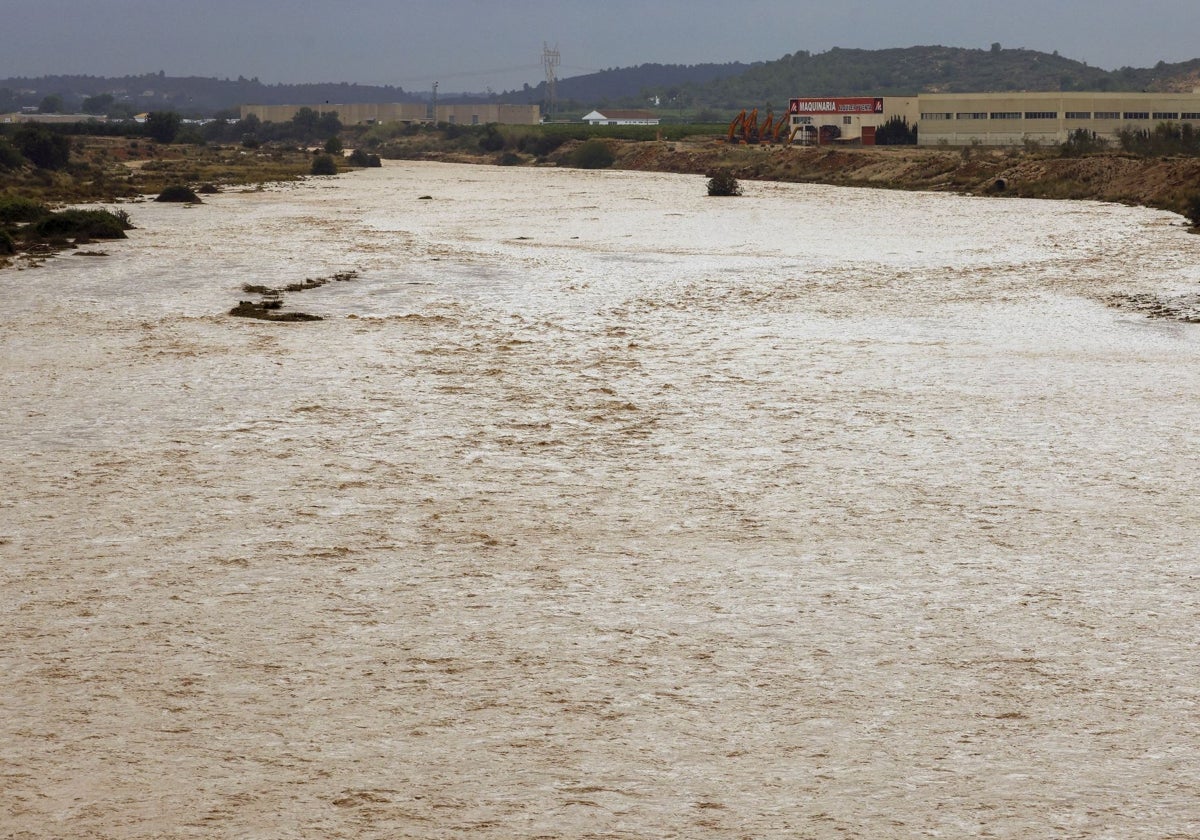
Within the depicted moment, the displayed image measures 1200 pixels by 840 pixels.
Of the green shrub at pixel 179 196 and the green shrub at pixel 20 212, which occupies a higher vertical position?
the green shrub at pixel 179 196

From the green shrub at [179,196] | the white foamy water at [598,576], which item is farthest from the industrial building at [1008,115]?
the white foamy water at [598,576]

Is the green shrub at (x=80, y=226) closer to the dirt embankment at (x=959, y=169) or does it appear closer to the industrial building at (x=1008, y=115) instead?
the dirt embankment at (x=959, y=169)

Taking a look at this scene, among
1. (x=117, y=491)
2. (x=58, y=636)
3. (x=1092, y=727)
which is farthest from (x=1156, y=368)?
(x=58, y=636)

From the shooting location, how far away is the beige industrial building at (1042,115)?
90.1m

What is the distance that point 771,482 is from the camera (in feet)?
33.3

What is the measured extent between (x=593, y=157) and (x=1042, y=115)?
3092cm

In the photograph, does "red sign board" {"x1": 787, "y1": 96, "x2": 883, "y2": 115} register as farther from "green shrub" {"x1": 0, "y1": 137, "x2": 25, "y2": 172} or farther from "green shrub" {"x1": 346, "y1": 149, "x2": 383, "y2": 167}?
"green shrub" {"x1": 0, "y1": 137, "x2": 25, "y2": 172}

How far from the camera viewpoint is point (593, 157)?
93688mm

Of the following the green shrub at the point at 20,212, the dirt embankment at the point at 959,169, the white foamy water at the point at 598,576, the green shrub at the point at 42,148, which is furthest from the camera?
the green shrub at the point at 42,148

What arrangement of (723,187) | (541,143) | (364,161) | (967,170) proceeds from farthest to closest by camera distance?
(541,143), (364,161), (967,170), (723,187)

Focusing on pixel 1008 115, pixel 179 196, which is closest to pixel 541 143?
pixel 1008 115

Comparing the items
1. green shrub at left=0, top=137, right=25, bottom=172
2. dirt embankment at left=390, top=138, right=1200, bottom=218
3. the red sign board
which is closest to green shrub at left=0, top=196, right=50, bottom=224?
green shrub at left=0, top=137, right=25, bottom=172

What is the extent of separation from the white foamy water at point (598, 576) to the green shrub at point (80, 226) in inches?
500

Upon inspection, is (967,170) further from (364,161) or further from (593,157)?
(364,161)
